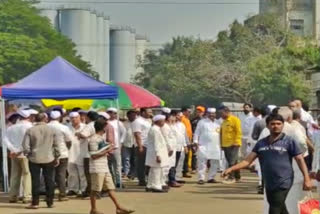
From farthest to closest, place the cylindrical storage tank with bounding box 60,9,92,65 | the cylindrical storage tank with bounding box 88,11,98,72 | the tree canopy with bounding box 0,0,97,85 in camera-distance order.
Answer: the cylindrical storage tank with bounding box 88,11,98,72
the cylindrical storage tank with bounding box 60,9,92,65
the tree canopy with bounding box 0,0,97,85

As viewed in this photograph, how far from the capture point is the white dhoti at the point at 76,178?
16203mm

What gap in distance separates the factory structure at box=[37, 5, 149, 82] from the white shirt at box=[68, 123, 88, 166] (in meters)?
67.0

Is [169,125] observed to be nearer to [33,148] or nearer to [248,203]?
[248,203]

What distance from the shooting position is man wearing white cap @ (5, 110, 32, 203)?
15250 mm

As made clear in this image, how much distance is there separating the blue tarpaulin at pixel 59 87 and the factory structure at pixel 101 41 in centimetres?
6568

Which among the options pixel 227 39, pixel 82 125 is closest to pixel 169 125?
pixel 82 125

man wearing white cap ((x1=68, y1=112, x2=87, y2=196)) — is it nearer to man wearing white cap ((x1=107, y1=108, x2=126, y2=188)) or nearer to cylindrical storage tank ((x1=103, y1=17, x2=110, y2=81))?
man wearing white cap ((x1=107, y1=108, x2=126, y2=188))

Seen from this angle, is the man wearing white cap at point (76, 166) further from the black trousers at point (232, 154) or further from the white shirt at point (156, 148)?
the black trousers at point (232, 154)

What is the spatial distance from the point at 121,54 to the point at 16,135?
90.4m

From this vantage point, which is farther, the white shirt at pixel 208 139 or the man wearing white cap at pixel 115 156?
the white shirt at pixel 208 139

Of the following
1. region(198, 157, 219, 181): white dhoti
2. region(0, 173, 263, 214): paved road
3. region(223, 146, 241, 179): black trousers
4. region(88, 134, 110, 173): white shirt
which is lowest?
region(0, 173, 263, 214): paved road

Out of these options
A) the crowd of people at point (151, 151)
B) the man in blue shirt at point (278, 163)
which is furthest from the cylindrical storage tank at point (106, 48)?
the man in blue shirt at point (278, 163)

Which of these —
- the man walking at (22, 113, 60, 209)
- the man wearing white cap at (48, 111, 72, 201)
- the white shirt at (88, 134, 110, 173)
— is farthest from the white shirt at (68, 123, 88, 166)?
the white shirt at (88, 134, 110, 173)

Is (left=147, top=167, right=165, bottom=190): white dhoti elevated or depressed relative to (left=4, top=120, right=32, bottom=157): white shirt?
depressed
